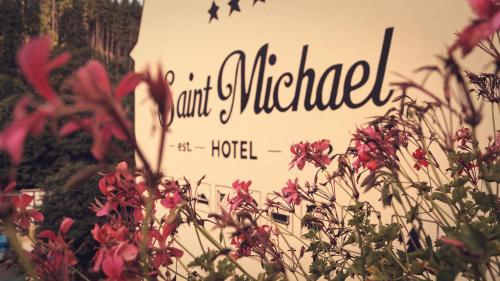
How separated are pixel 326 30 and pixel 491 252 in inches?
109

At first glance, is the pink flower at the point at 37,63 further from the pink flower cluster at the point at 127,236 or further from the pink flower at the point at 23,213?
the pink flower at the point at 23,213

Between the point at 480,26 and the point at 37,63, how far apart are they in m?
0.48

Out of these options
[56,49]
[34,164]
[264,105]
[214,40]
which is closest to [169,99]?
[264,105]

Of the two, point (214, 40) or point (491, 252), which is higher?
point (214, 40)

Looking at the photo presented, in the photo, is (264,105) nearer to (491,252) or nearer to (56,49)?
(491,252)

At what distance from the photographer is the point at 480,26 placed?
18.7 inches

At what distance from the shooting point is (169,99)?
0.46 m

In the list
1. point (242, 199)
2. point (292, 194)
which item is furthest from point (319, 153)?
point (242, 199)

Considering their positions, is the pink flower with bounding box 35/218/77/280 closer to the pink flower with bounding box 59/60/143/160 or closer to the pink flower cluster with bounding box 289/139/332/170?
the pink flower with bounding box 59/60/143/160

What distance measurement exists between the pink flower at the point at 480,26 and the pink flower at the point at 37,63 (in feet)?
1.46

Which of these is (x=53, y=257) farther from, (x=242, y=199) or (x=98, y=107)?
(x=242, y=199)

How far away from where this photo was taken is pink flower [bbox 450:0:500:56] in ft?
1.53

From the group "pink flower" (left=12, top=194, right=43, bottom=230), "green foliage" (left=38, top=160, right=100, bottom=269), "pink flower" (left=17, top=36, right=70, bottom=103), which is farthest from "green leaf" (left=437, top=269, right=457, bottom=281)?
"green foliage" (left=38, top=160, right=100, bottom=269)

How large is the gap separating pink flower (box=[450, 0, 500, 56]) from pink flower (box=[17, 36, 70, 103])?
446mm
